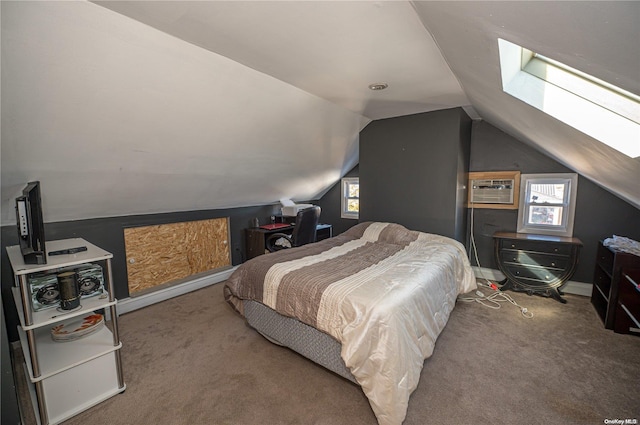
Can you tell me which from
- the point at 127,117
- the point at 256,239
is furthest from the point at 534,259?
the point at 127,117

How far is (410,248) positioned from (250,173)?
7.19ft

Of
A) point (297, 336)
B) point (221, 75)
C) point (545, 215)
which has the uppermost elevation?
point (221, 75)

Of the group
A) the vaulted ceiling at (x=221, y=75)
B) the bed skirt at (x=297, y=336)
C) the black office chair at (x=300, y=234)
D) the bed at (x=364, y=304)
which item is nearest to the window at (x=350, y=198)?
the black office chair at (x=300, y=234)

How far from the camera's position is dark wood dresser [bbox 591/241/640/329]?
2443mm

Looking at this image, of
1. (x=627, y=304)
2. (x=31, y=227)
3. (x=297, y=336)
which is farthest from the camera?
(x=627, y=304)

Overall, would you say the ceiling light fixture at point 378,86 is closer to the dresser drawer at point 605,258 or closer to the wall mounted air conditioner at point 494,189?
the wall mounted air conditioner at point 494,189

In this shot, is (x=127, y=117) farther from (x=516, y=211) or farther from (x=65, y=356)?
(x=516, y=211)

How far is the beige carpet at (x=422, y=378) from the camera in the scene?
5.45 ft

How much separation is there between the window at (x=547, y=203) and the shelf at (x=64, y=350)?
15.2ft

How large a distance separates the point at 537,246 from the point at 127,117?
4.46m

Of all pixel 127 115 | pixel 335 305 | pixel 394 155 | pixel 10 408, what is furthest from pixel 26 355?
pixel 394 155

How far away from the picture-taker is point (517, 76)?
1822 millimetres

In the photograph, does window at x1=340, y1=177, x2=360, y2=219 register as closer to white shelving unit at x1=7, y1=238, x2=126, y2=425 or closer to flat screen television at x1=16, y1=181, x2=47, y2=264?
white shelving unit at x1=7, y1=238, x2=126, y2=425

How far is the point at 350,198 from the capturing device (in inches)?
211
